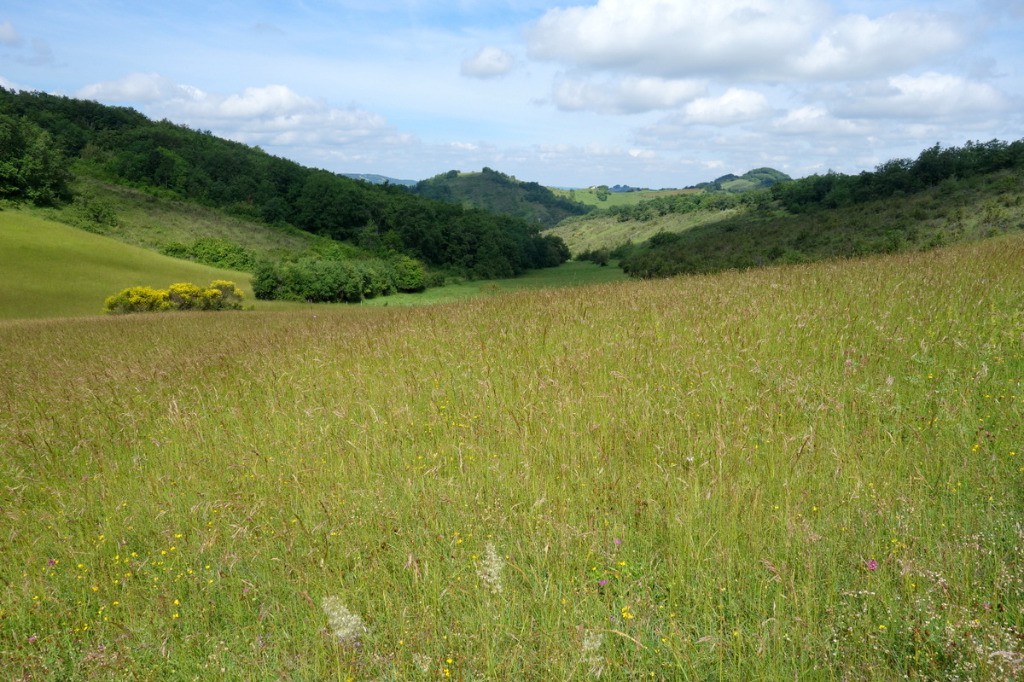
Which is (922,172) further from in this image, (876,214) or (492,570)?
(492,570)

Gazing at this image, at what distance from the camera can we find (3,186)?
57.2 metres

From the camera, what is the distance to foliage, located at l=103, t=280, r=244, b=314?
111 feet

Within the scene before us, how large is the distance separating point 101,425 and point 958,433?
7.01 meters

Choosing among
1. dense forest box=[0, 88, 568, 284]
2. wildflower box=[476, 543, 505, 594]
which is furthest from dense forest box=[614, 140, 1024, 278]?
dense forest box=[0, 88, 568, 284]

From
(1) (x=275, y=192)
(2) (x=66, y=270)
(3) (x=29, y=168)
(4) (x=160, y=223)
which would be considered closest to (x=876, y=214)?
(2) (x=66, y=270)

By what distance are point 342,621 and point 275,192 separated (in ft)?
386

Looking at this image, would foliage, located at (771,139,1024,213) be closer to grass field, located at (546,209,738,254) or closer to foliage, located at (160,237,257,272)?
grass field, located at (546,209,738,254)

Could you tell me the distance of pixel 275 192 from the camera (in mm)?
107688

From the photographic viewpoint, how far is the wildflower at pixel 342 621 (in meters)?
2.43

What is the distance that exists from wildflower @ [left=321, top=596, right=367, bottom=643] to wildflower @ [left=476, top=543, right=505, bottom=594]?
56 centimetres

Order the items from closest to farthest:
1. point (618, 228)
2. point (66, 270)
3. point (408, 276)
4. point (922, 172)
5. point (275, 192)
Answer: point (922, 172)
point (66, 270)
point (408, 276)
point (275, 192)
point (618, 228)

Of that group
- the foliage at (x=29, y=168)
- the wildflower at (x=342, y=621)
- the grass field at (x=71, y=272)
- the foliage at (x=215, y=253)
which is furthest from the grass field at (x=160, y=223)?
the wildflower at (x=342, y=621)

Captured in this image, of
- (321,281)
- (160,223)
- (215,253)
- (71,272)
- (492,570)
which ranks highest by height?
(160,223)

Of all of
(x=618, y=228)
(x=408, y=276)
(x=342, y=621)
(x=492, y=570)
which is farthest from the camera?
(x=618, y=228)
